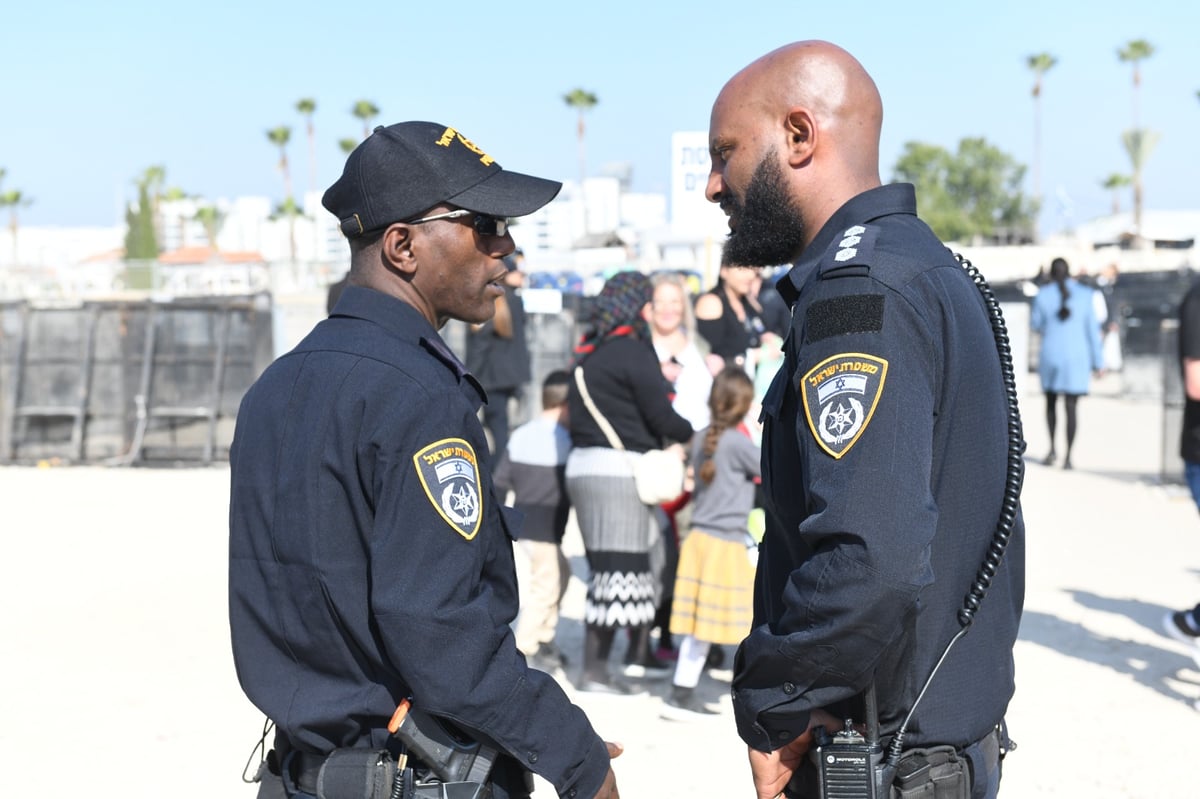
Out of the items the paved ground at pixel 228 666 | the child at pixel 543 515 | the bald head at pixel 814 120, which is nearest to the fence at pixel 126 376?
the paved ground at pixel 228 666

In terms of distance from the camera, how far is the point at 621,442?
5996 mm

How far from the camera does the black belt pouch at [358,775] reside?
86.9 inches

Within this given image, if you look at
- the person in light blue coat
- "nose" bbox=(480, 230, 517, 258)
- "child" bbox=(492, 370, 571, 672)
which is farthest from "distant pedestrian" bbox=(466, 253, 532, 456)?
"nose" bbox=(480, 230, 517, 258)

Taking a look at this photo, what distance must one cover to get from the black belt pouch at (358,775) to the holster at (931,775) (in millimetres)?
905

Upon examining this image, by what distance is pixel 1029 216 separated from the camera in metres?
90.9

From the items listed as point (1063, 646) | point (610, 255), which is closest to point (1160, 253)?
point (610, 255)

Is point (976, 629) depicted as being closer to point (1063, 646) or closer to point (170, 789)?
point (170, 789)

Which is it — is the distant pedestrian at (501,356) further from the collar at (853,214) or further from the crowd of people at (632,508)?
the collar at (853,214)

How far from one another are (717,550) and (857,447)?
3955mm

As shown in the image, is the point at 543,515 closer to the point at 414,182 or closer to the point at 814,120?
the point at 414,182

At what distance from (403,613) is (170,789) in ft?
11.2

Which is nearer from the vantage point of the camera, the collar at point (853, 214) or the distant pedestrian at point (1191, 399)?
the collar at point (853, 214)

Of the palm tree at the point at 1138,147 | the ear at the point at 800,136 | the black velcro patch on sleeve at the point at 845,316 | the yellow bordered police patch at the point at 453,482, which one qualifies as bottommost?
the yellow bordered police patch at the point at 453,482

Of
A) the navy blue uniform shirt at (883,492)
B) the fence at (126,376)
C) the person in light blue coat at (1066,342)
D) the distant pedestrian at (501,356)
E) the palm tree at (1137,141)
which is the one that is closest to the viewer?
the navy blue uniform shirt at (883,492)
